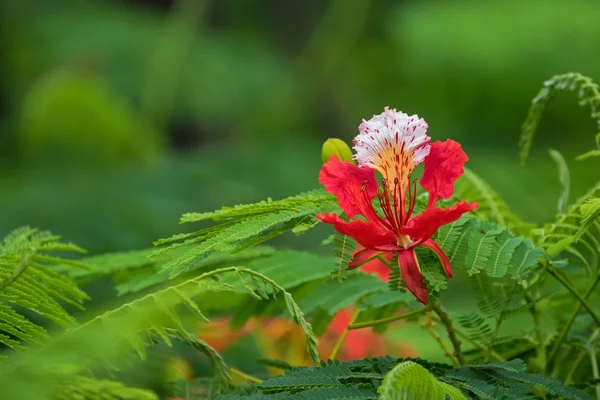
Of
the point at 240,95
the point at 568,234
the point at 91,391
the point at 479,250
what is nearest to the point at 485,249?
the point at 479,250

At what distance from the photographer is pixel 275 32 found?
183 inches

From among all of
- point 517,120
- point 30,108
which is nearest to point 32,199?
point 30,108

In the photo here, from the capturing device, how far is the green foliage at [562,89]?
1.76 ft

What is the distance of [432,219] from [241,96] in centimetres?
347

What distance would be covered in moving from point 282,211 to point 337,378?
0.32 feet

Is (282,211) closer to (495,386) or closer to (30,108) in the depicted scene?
(495,386)

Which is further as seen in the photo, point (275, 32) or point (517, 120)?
point (275, 32)

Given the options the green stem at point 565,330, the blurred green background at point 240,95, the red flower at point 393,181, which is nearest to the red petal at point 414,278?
the red flower at point 393,181

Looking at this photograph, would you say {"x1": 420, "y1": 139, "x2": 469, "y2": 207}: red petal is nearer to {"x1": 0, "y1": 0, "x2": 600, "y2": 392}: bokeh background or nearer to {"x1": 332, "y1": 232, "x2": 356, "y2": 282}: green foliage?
{"x1": 332, "y1": 232, "x2": 356, "y2": 282}: green foliage

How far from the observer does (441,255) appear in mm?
480

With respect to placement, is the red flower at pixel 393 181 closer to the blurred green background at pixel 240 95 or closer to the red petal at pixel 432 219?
the red petal at pixel 432 219

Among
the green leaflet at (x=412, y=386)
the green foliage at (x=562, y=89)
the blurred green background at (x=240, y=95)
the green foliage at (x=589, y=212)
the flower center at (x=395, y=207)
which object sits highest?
the blurred green background at (x=240, y=95)

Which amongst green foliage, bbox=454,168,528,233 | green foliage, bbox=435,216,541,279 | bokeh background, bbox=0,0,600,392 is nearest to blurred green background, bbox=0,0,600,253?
bokeh background, bbox=0,0,600,392

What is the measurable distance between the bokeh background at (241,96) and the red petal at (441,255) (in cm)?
142
